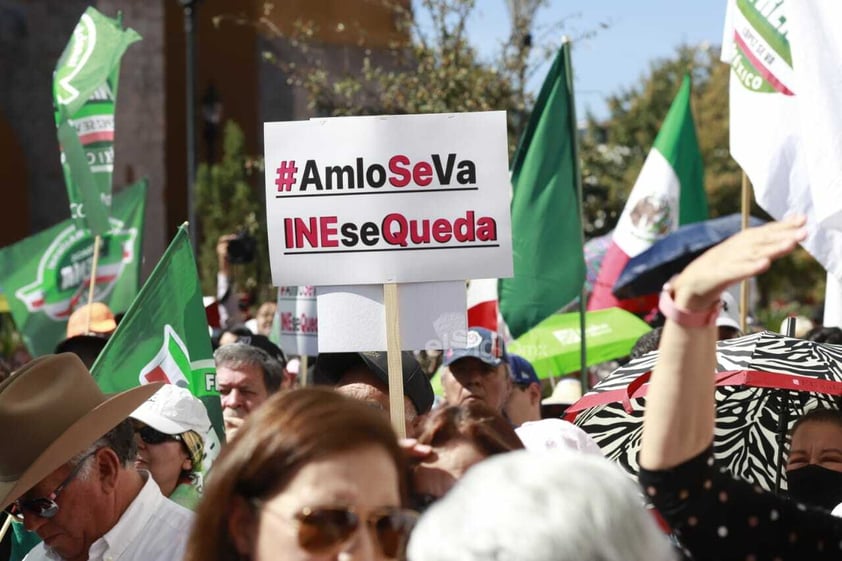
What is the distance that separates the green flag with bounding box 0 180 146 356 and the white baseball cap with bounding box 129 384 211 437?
20.5ft

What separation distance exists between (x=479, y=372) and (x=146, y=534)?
8.93 ft

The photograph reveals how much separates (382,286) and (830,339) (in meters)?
3.04

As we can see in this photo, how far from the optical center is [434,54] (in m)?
14.8

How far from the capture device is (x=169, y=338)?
567 centimetres

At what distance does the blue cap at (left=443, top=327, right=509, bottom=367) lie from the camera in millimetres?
6352

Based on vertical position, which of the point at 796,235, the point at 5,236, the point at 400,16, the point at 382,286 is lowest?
the point at 5,236

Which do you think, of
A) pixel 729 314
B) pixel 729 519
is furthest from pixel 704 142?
pixel 729 519

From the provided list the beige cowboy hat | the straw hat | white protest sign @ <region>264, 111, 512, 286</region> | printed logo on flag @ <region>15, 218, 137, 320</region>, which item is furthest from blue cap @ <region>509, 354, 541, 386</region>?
printed logo on flag @ <region>15, 218, 137, 320</region>

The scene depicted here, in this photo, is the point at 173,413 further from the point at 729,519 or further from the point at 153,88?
the point at 153,88

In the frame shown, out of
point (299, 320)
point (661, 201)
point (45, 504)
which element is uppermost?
point (661, 201)

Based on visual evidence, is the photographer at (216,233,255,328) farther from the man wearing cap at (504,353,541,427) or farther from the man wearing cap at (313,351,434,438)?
the man wearing cap at (313,351,434,438)

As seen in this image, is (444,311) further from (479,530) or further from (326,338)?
(479,530)

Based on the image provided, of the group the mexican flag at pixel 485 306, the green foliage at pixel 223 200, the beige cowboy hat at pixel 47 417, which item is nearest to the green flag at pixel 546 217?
the mexican flag at pixel 485 306

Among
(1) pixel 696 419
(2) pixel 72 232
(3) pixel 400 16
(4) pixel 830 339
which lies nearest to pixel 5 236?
(3) pixel 400 16
